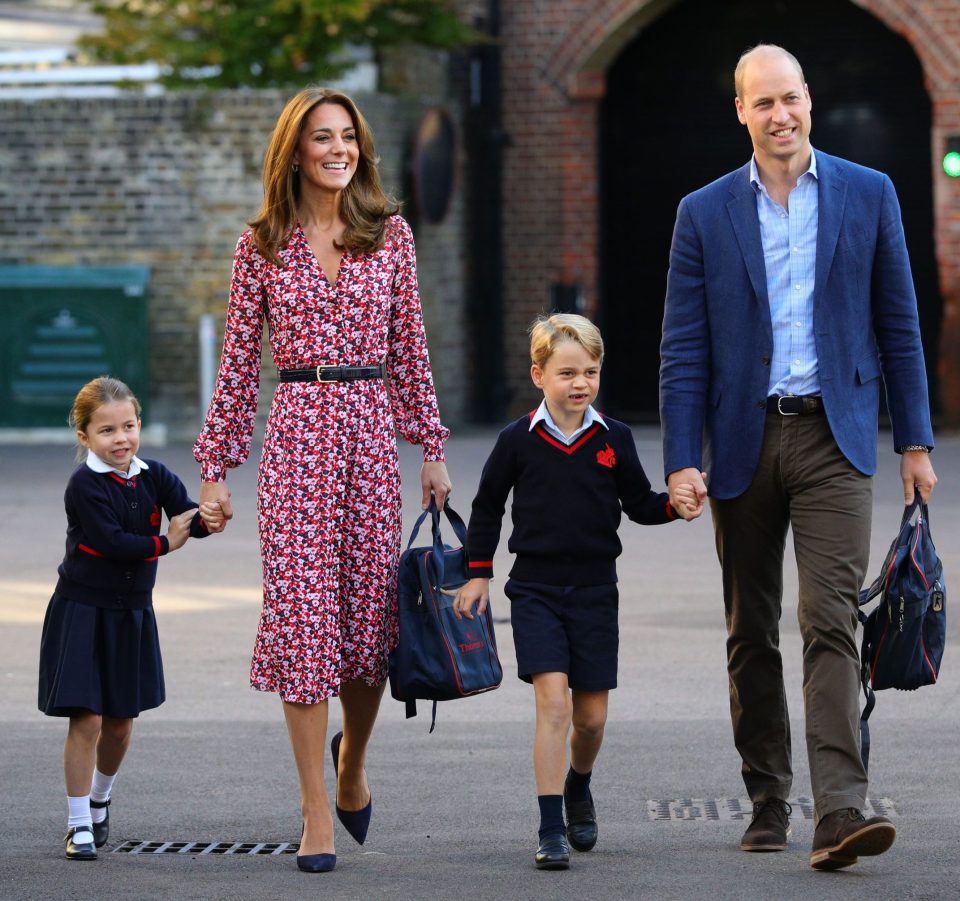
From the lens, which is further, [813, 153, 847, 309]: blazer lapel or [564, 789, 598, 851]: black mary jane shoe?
[564, 789, 598, 851]: black mary jane shoe

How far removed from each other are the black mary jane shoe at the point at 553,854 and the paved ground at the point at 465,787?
0.15 feet

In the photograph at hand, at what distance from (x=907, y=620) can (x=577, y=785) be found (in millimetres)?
968

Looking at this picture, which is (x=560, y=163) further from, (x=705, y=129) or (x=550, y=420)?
(x=550, y=420)

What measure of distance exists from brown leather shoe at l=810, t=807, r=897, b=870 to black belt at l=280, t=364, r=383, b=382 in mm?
1653

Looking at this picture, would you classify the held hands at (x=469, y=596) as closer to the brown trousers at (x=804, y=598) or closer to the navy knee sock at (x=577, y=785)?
the navy knee sock at (x=577, y=785)

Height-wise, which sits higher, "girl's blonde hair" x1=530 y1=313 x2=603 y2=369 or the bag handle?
"girl's blonde hair" x1=530 y1=313 x2=603 y2=369

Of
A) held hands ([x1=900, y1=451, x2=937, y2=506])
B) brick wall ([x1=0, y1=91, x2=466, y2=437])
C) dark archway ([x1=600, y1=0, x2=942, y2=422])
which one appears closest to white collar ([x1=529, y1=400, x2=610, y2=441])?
held hands ([x1=900, y1=451, x2=937, y2=506])

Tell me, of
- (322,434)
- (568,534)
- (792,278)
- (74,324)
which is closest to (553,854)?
(568,534)

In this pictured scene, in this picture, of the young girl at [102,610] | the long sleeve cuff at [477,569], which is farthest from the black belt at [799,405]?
the young girl at [102,610]

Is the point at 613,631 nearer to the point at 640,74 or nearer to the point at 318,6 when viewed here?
the point at 318,6

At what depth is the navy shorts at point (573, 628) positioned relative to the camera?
5.25 metres

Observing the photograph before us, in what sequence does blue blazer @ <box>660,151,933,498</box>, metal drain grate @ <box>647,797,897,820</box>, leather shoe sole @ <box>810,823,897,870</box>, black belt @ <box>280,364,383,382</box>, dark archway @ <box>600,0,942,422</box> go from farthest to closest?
1. dark archway @ <box>600,0,942,422</box>
2. metal drain grate @ <box>647,797,897,820</box>
3. black belt @ <box>280,364,383,382</box>
4. blue blazer @ <box>660,151,933,498</box>
5. leather shoe sole @ <box>810,823,897,870</box>

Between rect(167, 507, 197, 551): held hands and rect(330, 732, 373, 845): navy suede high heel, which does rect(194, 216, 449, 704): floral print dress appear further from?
rect(330, 732, 373, 845): navy suede high heel

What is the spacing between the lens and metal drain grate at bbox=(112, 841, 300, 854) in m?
5.43
